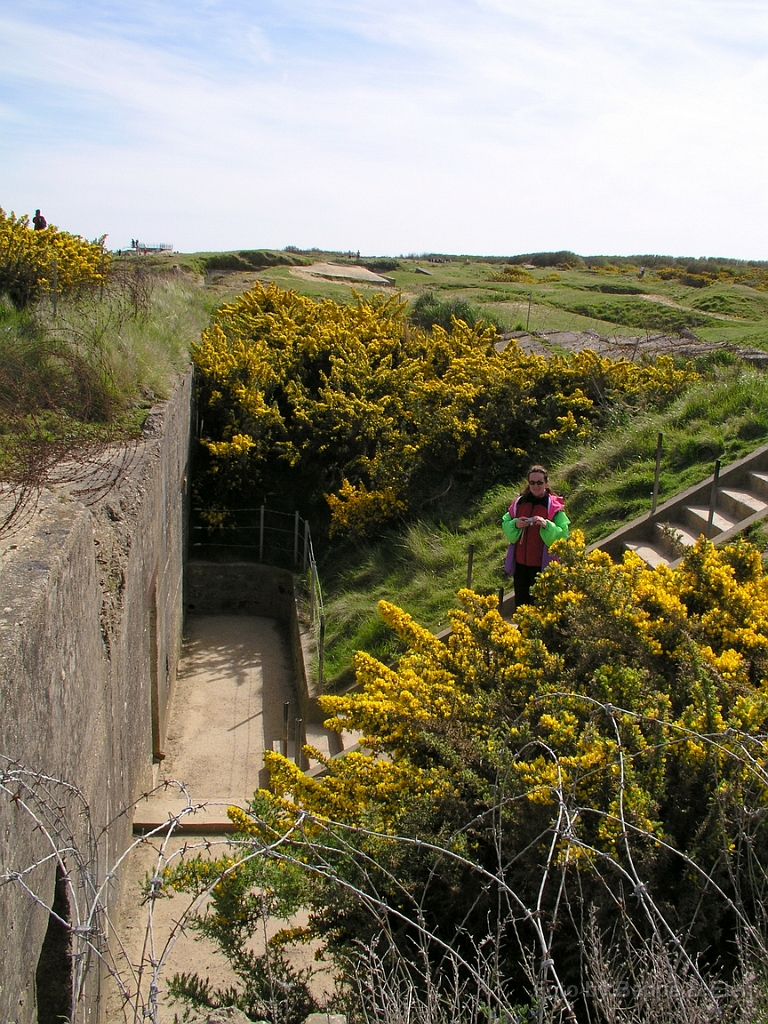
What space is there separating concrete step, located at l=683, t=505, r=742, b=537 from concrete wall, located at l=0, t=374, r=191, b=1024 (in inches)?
192

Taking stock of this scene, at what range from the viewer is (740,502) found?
26.3ft

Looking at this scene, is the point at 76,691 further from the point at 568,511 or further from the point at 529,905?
the point at 568,511

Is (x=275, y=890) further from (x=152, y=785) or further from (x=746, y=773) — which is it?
(x=152, y=785)

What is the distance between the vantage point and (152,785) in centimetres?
704

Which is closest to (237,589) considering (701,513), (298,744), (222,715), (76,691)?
(222,715)

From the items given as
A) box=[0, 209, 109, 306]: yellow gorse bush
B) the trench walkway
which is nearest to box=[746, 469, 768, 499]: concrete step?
the trench walkway

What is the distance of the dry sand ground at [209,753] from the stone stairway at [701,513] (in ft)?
12.4

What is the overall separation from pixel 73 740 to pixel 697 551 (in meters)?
3.63

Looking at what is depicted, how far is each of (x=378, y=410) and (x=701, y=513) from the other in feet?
16.4

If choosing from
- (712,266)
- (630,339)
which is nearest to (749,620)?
(630,339)

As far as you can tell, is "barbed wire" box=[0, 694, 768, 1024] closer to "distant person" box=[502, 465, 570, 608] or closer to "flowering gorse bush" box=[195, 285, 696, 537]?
"distant person" box=[502, 465, 570, 608]

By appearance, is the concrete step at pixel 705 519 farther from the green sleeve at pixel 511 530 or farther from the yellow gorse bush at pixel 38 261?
the yellow gorse bush at pixel 38 261

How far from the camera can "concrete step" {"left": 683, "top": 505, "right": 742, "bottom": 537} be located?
7.89 m

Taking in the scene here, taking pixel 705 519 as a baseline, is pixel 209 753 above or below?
below
